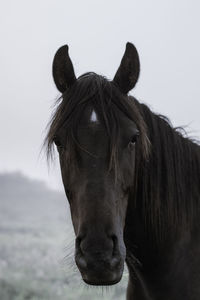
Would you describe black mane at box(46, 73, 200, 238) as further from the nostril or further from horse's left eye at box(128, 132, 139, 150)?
the nostril

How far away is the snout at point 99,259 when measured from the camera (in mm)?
3113

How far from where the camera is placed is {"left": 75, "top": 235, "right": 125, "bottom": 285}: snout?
3.11 metres

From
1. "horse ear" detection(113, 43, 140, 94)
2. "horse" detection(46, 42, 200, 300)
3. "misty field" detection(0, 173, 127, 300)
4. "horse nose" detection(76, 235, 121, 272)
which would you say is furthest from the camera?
"misty field" detection(0, 173, 127, 300)

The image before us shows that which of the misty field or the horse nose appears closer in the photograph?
the horse nose

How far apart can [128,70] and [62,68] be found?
1.51ft

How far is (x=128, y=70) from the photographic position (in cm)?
395

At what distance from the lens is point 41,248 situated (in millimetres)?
15695

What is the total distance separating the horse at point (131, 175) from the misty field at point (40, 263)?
48 centimetres

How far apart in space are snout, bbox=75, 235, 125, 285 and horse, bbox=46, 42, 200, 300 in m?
0.04

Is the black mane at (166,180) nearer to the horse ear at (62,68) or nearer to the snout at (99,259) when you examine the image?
the horse ear at (62,68)

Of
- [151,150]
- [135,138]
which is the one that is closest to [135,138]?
[135,138]

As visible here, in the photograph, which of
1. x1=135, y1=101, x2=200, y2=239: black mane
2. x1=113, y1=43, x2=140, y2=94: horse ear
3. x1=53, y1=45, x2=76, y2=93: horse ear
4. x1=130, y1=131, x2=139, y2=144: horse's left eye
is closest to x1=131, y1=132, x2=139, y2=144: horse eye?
x1=130, y1=131, x2=139, y2=144: horse's left eye

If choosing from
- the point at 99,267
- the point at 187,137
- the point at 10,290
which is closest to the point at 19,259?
the point at 10,290

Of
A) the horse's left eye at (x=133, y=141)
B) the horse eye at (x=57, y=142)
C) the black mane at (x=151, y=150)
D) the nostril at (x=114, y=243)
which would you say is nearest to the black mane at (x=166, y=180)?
the black mane at (x=151, y=150)
